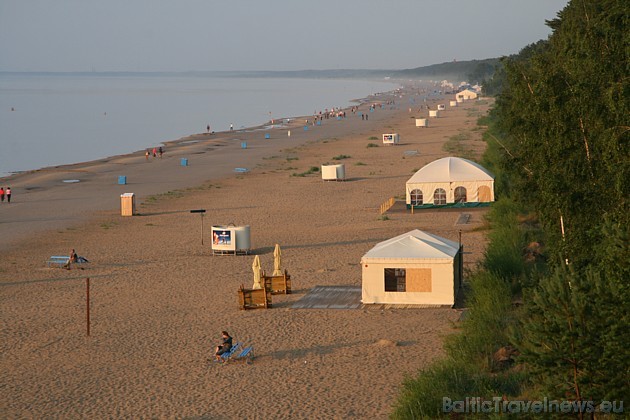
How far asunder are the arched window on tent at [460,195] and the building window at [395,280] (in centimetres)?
1448

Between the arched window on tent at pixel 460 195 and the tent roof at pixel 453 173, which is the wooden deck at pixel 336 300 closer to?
the tent roof at pixel 453 173

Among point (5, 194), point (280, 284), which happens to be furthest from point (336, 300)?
point (5, 194)

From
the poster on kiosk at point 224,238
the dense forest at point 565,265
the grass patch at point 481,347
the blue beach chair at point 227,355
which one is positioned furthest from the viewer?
the poster on kiosk at point 224,238

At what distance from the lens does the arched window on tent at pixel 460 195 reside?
34.3 meters

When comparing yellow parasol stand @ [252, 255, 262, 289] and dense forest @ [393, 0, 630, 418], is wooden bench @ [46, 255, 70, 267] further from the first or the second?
dense forest @ [393, 0, 630, 418]

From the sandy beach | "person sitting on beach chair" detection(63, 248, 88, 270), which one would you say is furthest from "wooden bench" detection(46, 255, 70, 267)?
the sandy beach

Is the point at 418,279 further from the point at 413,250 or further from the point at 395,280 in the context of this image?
the point at 413,250

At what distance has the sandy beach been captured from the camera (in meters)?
15.3

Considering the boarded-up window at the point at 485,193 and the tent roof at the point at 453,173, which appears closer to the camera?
the boarded-up window at the point at 485,193

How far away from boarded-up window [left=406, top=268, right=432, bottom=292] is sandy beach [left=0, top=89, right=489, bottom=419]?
609mm

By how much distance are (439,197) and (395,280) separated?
1461 centimetres

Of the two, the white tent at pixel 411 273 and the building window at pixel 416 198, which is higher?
the building window at pixel 416 198

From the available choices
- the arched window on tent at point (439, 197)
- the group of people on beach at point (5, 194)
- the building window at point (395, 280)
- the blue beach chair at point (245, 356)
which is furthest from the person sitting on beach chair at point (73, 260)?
the group of people on beach at point (5, 194)

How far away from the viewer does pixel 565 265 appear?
13.8 meters
